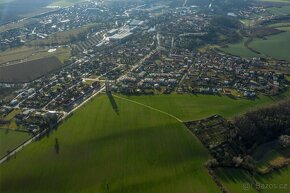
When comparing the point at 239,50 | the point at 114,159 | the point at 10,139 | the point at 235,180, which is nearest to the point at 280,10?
the point at 239,50

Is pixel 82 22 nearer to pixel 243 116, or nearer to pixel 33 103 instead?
pixel 33 103

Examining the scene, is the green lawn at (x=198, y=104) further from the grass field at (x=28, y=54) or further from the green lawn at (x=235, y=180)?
the grass field at (x=28, y=54)

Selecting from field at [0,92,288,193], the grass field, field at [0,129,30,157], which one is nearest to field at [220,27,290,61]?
field at [0,92,288,193]

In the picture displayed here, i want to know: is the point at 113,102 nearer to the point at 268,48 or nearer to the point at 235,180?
the point at 235,180

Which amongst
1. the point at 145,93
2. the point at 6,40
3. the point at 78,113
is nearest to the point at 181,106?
the point at 145,93

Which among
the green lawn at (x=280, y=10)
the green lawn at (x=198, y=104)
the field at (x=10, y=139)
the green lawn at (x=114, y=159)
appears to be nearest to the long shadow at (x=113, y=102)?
the green lawn at (x=114, y=159)

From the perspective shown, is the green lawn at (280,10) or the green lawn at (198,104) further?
the green lawn at (280,10)
